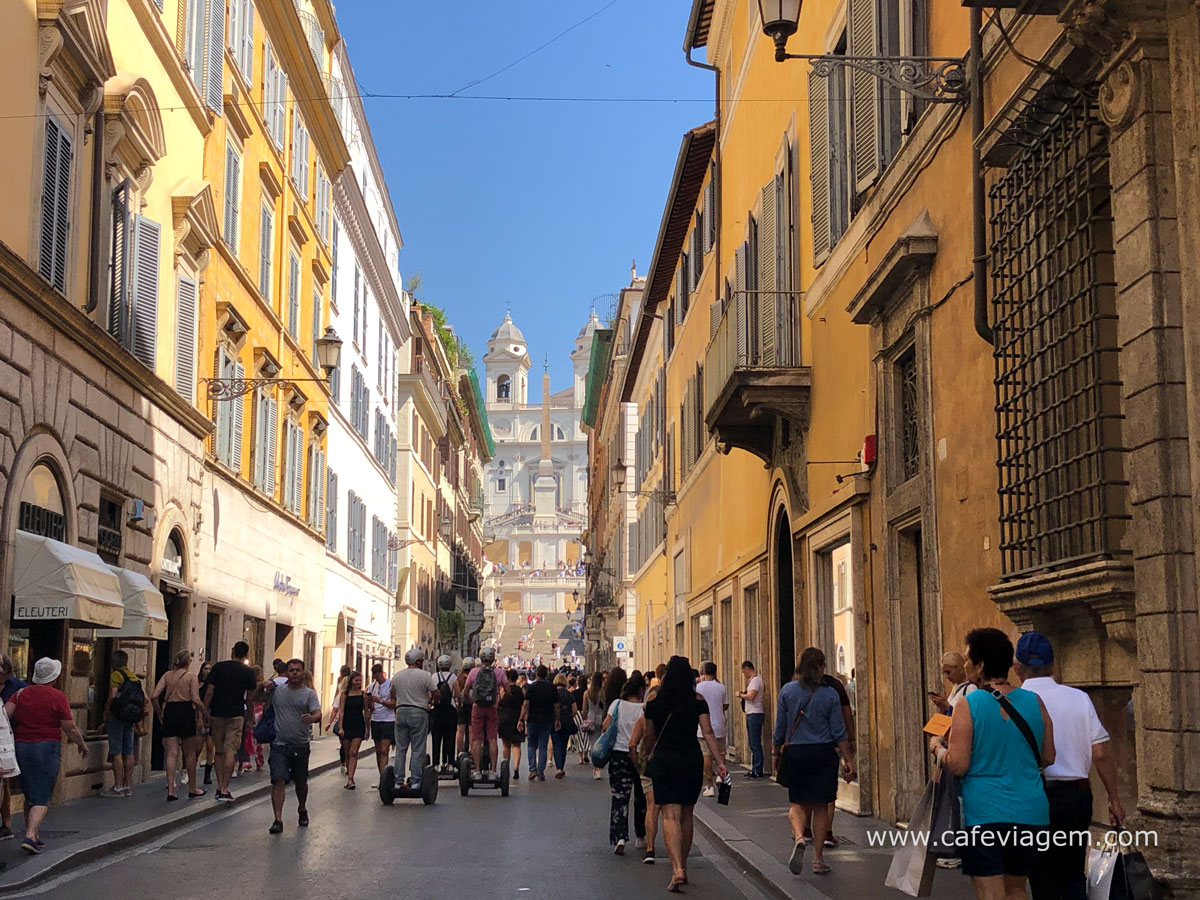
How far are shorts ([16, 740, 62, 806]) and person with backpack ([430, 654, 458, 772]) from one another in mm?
7967

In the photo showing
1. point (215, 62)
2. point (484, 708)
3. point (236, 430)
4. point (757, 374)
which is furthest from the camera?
point (236, 430)

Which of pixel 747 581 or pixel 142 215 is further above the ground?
pixel 142 215

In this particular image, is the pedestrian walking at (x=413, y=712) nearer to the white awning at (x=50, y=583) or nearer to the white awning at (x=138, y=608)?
the white awning at (x=138, y=608)

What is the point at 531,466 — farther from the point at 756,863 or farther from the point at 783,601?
the point at 756,863

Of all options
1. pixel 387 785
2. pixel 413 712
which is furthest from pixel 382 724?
pixel 387 785

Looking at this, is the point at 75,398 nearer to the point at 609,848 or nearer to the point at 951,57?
the point at 609,848

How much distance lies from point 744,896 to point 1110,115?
562 cm

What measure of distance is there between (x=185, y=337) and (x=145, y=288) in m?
2.59

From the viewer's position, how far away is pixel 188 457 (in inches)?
900

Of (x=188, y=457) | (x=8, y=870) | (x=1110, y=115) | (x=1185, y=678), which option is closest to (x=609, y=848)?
(x=8, y=870)

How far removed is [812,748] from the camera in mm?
11570

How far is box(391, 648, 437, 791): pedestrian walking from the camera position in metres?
18.0

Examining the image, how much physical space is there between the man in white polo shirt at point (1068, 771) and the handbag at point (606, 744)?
587cm

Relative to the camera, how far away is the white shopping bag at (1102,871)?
6164 millimetres
